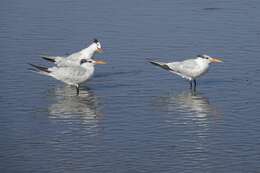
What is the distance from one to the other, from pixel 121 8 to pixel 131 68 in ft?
17.4

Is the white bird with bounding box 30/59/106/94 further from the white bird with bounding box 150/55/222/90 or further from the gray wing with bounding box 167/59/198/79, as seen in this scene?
the gray wing with bounding box 167/59/198/79

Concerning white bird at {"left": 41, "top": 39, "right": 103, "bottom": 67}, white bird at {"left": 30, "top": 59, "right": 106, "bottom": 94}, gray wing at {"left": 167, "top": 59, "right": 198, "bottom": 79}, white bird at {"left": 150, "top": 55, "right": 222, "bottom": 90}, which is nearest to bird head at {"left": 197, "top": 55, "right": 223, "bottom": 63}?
white bird at {"left": 150, "top": 55, "right": 222, "bottom": 90}

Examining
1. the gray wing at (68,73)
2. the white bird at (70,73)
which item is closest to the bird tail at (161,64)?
the white bird at (70,73)

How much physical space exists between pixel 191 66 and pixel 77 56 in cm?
241

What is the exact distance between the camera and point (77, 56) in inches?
766

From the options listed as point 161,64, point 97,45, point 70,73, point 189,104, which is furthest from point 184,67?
point 97,45

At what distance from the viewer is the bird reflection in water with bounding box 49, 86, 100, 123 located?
15.9 meters

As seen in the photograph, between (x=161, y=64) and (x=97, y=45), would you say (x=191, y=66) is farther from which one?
(x=97, y=45)

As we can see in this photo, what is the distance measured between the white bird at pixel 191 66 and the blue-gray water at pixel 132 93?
0.23 metres

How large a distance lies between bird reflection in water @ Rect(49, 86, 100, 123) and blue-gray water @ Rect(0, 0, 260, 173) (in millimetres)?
18

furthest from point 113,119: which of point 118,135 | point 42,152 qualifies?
point 42,152

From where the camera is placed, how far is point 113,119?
15742 mm

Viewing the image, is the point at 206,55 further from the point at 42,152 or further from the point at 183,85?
the point at 42,152

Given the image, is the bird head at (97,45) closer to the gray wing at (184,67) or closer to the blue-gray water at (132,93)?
the blue-gray water at (132,93)
